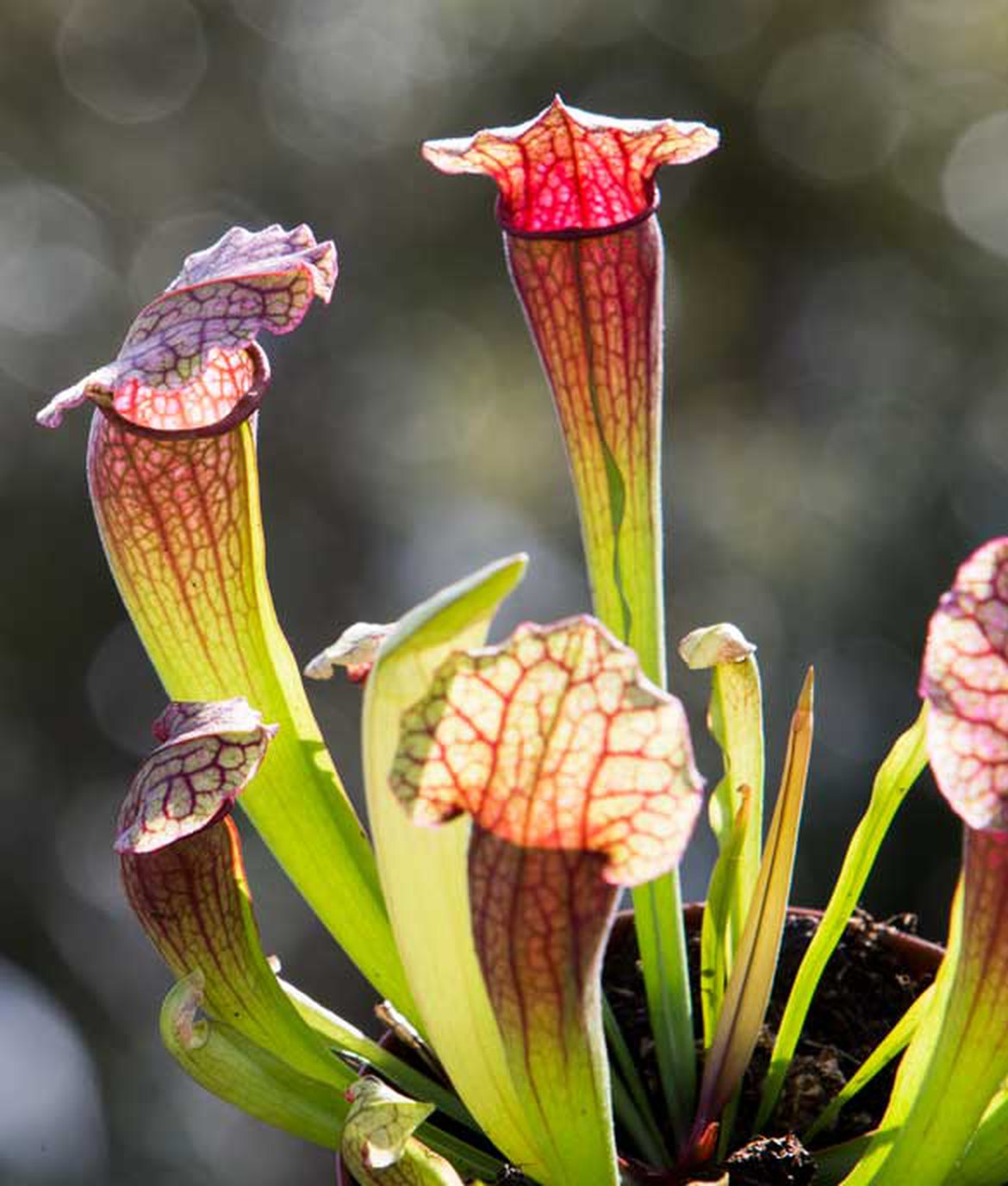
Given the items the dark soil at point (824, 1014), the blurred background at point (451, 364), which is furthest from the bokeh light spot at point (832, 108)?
the dark soil at point (824, 1014)

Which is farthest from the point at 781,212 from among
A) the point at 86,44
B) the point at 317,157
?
the point at 86,44

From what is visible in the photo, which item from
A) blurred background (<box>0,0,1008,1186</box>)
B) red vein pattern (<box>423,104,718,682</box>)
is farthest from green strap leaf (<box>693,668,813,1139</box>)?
blurred background (<box>0,0,1008,1186</box>)

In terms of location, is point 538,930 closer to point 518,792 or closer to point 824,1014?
point 518,792

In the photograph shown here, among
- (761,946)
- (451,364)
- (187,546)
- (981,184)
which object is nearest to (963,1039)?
(761,946)

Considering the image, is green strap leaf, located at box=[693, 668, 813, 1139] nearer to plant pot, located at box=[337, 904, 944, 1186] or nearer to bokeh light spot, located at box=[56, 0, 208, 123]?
plant pot, located at box=[337, 904, 944, 1186]

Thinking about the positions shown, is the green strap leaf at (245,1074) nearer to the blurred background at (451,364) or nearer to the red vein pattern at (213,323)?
the red vein pattern at (213,323)

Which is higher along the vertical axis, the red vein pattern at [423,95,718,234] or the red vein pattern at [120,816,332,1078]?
the red vein pattern at [423,95,718,234]
